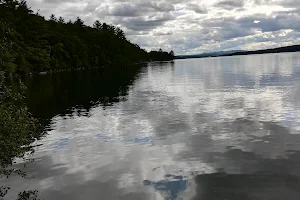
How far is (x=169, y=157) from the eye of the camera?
23.0 m

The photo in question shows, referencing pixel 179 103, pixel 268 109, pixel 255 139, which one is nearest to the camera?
pixel 255 139

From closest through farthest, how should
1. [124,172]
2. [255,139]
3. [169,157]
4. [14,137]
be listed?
[14,137] < [124,172] < [169,157] < [255,139]

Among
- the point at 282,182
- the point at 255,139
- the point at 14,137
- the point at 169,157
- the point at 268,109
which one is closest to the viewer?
the point at 14,137

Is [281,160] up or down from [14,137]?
down

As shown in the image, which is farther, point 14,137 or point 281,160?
point 281,160

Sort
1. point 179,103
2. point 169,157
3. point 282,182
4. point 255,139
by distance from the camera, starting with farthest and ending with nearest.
Answer: point 179,103
point 255,139
point 169,157
point 282,182

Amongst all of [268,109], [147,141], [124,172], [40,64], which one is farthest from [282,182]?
[40,64]

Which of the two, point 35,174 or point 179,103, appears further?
point 179,103

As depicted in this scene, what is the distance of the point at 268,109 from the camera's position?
38500 mm

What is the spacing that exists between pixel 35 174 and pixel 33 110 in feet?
82.1

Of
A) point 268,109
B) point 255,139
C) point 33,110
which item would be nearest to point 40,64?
point 33,110

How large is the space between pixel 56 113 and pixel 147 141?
1914 cm

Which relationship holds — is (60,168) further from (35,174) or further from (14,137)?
(14,137)

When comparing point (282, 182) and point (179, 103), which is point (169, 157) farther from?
point (179, 103)
